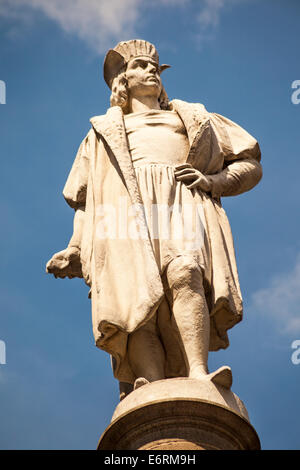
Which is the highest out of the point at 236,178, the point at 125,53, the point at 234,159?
the point at 125,53

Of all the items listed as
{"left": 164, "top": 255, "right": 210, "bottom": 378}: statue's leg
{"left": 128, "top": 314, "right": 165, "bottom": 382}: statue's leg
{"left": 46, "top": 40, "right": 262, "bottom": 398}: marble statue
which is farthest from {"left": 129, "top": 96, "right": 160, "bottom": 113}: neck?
{"left": 128, "top": 314, "right": 165, "bottom": 382}: statue's leg

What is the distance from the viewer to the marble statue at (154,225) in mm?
10344

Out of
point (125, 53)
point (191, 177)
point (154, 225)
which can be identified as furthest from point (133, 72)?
point (154, 225)

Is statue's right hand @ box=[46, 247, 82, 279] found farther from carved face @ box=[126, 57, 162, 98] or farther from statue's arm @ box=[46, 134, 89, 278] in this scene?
carved face @ box=[126, 57, 162, 98]

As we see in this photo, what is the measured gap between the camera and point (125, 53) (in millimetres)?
12781

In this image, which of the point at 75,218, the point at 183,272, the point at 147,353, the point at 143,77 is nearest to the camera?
the point at 183,272

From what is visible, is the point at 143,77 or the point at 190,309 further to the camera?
the point at 143,77

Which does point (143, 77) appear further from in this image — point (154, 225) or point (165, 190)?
point (154, 225)

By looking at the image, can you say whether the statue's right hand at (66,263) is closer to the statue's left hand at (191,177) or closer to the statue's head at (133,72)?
the statue's left hand at (191,177)

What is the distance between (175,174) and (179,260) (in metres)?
1.37

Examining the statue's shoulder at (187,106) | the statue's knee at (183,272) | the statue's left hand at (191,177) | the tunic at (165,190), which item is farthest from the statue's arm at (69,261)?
the statue's shoulder at (187,106)

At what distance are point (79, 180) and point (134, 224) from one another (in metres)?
1.70

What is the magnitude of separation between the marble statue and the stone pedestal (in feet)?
1.32

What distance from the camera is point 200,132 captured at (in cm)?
1158
